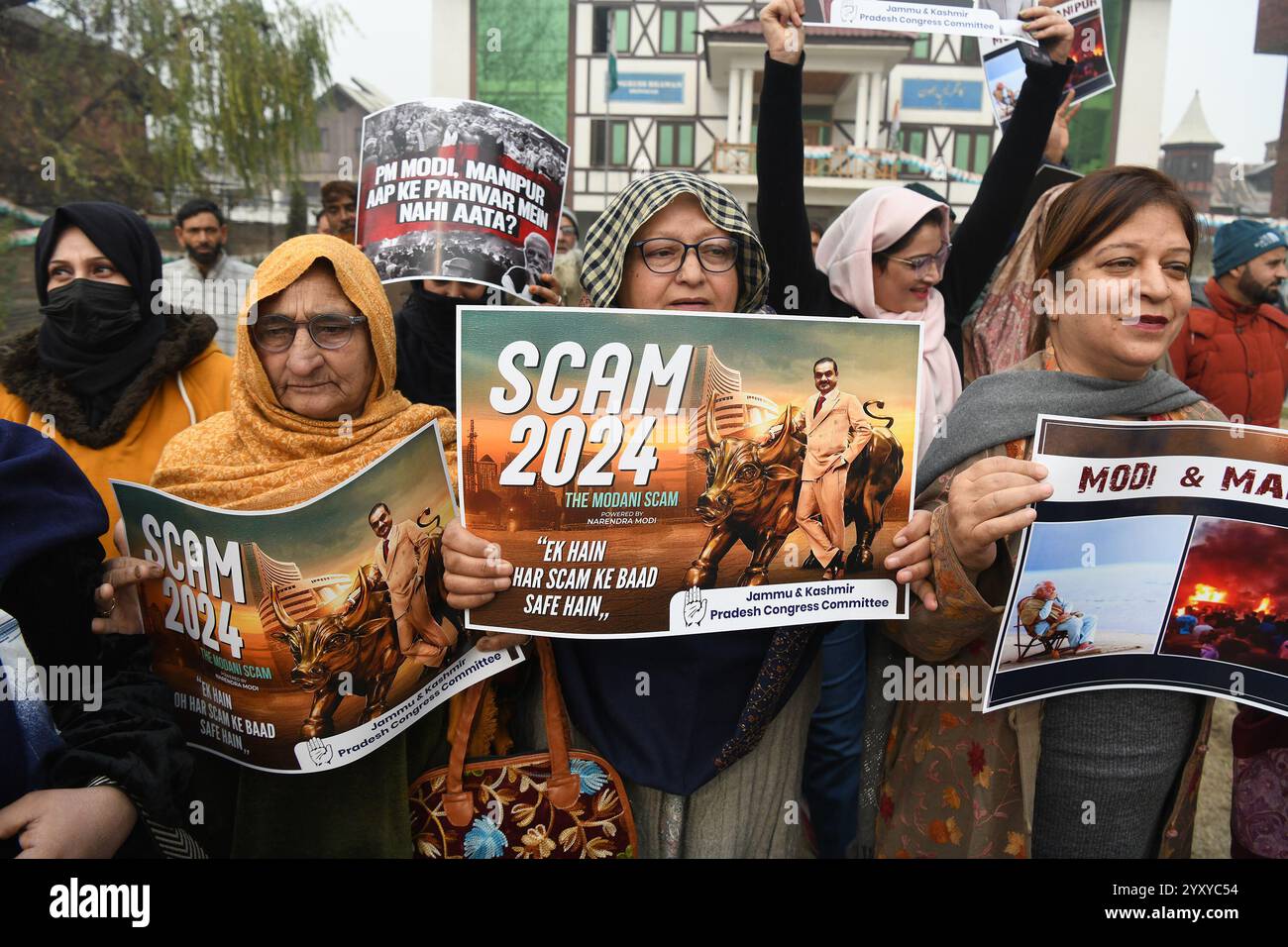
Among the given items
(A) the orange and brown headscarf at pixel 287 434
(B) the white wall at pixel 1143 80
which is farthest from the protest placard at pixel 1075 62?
(B) the white wall at pixel 1143 80

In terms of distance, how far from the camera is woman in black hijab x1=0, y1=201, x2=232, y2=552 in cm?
250

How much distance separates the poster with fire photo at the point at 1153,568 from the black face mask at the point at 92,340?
2557mm

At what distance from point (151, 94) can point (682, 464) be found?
62.2 ft

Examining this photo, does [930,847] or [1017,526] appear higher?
[1017,526]

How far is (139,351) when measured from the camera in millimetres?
2646

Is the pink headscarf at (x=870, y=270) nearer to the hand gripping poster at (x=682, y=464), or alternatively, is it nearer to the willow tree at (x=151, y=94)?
the hand gripping poster at (x=682, y=464)

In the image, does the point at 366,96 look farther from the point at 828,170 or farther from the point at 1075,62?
the point at 1075,62

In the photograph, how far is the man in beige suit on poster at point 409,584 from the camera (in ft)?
5.92

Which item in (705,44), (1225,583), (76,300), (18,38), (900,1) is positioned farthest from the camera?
(705,44)

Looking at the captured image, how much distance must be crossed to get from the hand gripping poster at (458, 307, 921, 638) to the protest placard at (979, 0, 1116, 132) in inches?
63.3

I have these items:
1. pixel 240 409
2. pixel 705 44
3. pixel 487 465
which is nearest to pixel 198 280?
pixel 240 409

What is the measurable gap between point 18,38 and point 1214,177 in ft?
188

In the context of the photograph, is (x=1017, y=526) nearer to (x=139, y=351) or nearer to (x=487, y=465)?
(x=487, y=465)

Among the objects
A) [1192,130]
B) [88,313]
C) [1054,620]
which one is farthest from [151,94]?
[1192,130]
